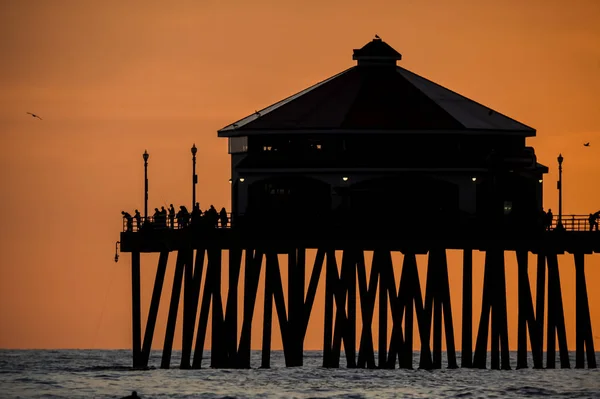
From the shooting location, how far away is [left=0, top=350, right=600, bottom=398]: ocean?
82688mm

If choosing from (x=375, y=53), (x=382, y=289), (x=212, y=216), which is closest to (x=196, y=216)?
(x=212, y=216)

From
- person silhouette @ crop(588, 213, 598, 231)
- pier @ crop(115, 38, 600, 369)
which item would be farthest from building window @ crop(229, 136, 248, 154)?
person silhouette @ crop(588, 213, 598, 231)

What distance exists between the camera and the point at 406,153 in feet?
284

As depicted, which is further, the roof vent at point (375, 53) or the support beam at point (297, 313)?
the roof vent at point (375, 53)

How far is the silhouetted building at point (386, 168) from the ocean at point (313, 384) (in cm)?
645

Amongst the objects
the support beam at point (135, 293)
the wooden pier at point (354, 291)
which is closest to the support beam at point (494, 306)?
the wooden pier at point (354, 291)

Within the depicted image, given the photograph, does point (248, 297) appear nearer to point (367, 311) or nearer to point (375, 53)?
point (367, 311)

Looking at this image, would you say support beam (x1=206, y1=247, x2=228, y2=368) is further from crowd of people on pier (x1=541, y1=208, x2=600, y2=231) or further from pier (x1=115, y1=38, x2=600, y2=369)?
crowd of people on pier (x1=541, y1=208, x2=600, y2=231)

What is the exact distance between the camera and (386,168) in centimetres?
8606

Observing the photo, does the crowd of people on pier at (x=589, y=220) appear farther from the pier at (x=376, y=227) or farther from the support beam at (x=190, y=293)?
the support beam at (x=190, y=293)

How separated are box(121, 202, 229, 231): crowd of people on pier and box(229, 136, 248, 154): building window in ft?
10.2

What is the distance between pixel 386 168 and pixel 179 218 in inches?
345

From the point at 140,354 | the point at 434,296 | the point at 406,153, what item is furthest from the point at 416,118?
the point at 140,354

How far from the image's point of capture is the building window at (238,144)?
88250 millimetres
